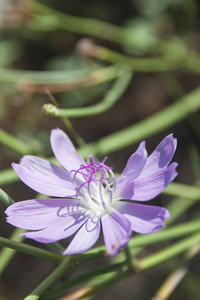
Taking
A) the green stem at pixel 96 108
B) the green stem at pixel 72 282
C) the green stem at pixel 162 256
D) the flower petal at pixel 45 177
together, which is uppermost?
the green stem at pixel 96 108

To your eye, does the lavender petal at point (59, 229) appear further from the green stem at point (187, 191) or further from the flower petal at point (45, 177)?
the green stem at point (187, 191)

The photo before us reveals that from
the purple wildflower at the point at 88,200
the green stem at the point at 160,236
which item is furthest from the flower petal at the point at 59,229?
the green stem at the point at 160,236

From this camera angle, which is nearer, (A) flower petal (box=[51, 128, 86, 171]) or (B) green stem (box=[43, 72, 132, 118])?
(A) flower petal (box=[51, 128, 86, 171])

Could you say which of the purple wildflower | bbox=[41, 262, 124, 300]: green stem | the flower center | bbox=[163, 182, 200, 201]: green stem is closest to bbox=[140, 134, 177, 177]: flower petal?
the purple wildflower

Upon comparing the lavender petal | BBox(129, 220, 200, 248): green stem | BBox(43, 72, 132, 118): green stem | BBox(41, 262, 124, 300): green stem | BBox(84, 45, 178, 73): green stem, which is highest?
BBox(84, 45, 178, 73): green stem

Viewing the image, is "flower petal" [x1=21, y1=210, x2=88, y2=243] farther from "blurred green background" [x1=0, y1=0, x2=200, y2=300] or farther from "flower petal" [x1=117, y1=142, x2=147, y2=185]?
"blurred green background" [x1=0, y1=0, x2=200, y2=300]

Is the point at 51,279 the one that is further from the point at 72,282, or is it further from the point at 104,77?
the point at 104,77
